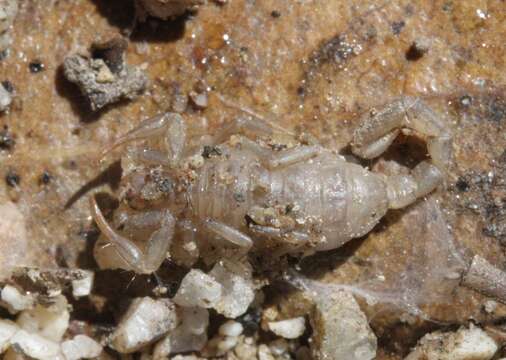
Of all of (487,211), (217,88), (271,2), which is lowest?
(487,211)

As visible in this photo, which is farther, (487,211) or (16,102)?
(16,102)

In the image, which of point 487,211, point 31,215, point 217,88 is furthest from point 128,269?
point 487,211

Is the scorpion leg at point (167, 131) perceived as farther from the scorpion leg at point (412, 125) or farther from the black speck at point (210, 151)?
the scorpion leg at point (412, 125)

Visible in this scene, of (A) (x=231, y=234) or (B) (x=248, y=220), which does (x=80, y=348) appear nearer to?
(A) (x=231, y=234)

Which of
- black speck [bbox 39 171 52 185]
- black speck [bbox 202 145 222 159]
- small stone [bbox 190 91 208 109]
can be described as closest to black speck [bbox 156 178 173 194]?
black speck [bbox 202 145 222 159]

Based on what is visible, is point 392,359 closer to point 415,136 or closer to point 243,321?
point 243,321

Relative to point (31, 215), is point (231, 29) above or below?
above
